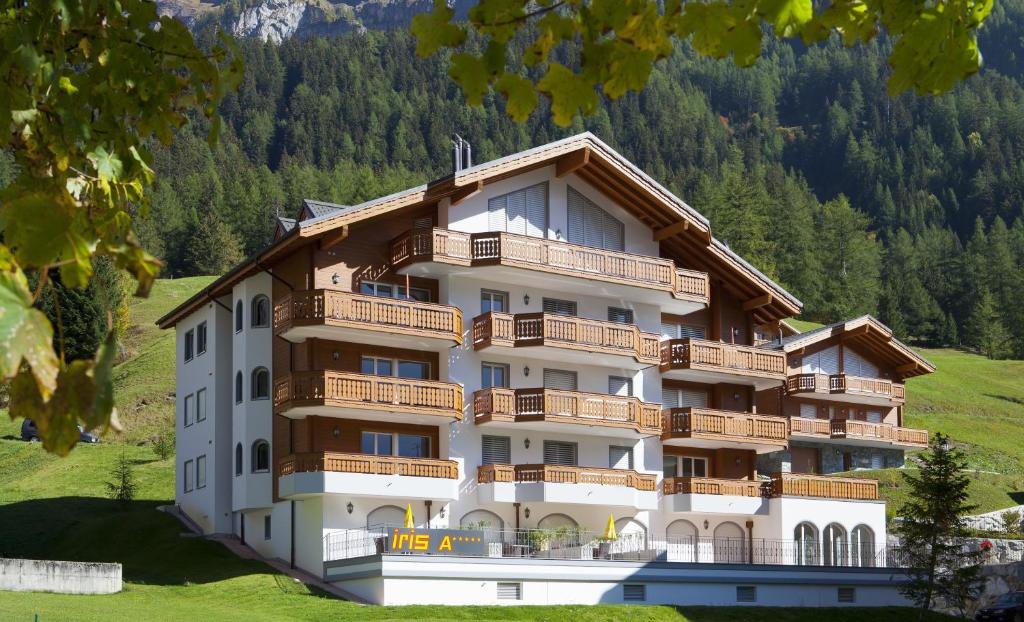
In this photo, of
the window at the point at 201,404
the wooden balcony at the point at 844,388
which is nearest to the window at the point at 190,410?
the window at the point at 201,404

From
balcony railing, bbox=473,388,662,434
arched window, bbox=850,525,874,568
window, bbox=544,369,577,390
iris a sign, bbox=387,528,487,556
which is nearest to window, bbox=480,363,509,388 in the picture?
balcony railing, bbox=473,388,662,434

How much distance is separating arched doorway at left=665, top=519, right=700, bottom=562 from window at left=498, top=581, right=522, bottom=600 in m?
8.66

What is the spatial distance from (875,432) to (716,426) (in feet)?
66.4

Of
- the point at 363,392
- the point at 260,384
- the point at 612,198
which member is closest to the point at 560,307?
the point at 612,198

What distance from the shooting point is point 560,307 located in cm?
4675

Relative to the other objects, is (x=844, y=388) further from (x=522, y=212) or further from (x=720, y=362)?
(x=522, y=212)

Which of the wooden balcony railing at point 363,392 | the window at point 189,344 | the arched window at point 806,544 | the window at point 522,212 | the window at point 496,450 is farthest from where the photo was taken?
the window at point 189,344

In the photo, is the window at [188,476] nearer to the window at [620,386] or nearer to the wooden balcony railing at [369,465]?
the wooden balcony railing at [369,465]

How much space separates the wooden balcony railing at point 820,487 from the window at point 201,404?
2059 cm

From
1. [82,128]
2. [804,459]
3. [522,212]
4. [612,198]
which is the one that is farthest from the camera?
[804,459]

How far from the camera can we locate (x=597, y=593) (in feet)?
131

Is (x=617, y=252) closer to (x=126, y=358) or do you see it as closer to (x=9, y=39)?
(x=9, y=39)

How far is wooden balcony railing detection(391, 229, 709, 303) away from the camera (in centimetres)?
4253

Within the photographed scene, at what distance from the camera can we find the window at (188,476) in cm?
4956
